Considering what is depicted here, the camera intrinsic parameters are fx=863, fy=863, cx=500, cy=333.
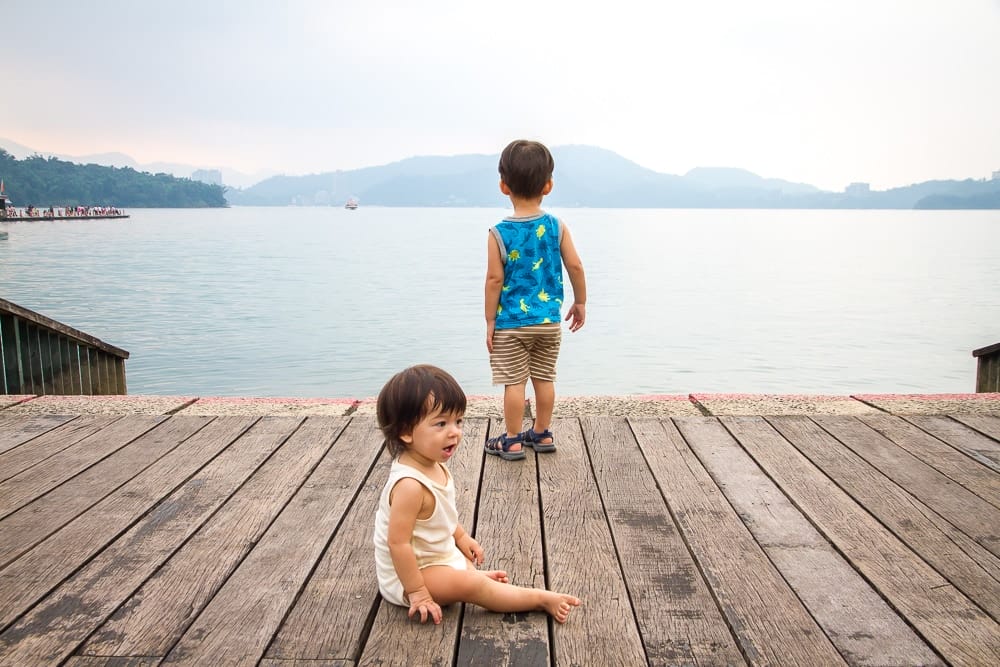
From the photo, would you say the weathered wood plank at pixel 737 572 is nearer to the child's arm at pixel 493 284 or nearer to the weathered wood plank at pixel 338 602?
the child's arm at pixel 493 284

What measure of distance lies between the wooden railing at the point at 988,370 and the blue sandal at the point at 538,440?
401 cm

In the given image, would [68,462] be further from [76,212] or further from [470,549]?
[76,212]

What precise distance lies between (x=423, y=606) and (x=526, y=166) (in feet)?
6.66

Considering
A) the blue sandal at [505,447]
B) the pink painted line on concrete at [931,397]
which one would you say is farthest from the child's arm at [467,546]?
the pink painted line on concrete at [931,397]

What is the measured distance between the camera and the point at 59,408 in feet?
15.2

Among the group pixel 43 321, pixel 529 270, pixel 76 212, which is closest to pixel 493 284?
pixel 529 270

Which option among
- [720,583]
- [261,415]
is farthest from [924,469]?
[261,415]

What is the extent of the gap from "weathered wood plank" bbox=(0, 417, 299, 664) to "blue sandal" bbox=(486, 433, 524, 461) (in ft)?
3.26

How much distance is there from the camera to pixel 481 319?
25.3m

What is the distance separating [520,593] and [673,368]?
55.1ft

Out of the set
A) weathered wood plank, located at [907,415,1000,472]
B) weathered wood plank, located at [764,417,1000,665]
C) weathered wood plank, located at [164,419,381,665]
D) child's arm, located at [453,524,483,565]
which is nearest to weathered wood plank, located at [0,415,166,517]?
weathered wood plank, located at [164,419,381,665]

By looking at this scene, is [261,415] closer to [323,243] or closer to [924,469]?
[924,469]

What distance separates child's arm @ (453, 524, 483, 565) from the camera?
2570mm

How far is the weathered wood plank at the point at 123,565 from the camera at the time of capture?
2.24 meters
